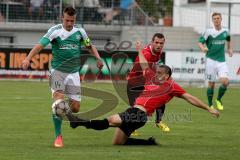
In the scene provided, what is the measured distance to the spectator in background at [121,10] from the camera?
120 feet

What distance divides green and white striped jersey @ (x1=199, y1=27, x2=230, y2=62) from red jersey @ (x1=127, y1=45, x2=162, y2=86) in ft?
21.6

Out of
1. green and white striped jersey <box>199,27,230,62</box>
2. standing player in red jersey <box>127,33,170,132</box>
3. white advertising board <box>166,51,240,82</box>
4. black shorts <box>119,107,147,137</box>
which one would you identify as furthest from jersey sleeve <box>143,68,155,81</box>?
white advertising board <box>166,51,240,82</box>

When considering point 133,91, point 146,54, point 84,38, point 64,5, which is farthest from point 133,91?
point 64,5

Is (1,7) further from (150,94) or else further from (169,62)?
(150,94)

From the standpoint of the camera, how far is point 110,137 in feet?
45.7

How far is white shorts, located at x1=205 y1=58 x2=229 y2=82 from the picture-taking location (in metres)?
21.4

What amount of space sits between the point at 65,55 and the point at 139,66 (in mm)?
2063

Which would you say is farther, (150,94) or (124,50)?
(124,50)

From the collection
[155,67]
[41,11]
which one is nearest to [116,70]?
[41,11]

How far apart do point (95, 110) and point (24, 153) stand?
7.40 metres

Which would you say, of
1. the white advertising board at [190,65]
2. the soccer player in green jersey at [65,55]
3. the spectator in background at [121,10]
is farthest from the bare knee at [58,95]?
the spectator in background at [121,10]

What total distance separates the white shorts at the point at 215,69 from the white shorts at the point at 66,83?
855cm

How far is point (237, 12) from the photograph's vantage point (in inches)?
1483

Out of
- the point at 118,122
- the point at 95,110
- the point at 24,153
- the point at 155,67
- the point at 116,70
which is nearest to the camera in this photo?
the point at 24,153
